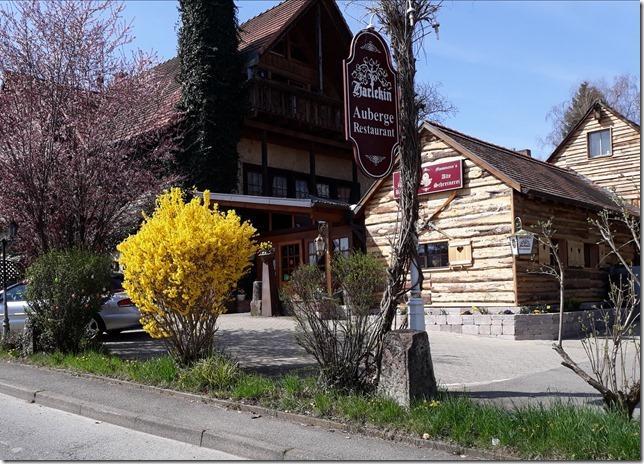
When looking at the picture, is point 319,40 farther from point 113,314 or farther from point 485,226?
point 113,314

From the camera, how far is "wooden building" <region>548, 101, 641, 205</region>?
26.8 m

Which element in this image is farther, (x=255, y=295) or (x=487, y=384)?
(x=255, y=295)

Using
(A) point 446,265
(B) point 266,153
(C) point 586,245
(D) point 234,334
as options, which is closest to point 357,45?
(D) point 234,334

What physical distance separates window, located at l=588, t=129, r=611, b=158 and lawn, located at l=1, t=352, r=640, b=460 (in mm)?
24934

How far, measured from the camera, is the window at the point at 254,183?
22.8 meters

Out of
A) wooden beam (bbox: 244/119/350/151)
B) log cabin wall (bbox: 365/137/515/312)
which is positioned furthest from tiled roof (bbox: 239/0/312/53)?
log cabin wall (bbox: 365/137/515/312)

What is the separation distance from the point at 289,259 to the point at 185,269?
12.8 m

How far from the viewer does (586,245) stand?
1820cm

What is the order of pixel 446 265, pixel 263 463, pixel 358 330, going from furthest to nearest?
1. pixel 446 265
2. pixel 358 330
3. pixel 263 463

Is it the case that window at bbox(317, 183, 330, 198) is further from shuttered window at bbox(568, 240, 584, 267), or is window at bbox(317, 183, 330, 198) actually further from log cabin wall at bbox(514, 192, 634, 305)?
shuttered window at bbox(568, 240, 584, 267)

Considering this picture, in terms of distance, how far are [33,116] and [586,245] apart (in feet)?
49.8

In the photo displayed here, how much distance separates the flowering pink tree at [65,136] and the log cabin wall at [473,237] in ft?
21.2

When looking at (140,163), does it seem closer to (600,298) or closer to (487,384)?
(487,384)

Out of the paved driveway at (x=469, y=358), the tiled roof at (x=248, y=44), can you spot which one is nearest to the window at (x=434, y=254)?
the paved driveway at (x=469, y=358)
